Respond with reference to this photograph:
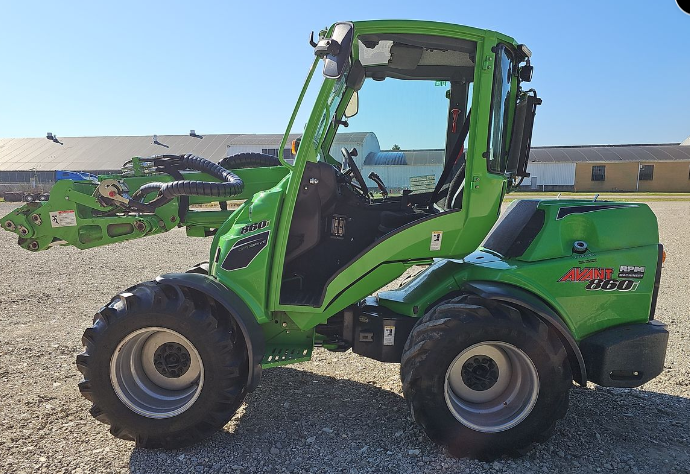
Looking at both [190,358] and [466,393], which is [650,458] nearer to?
[466,393]

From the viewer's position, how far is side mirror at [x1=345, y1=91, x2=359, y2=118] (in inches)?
147

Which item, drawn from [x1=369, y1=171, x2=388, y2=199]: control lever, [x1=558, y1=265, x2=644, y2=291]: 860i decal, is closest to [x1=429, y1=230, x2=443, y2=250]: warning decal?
[x1=369, y1=171, x2=388, y2=199]: control lever

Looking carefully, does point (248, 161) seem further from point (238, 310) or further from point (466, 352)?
point (466, 352)

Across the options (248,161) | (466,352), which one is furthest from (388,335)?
(248,161)

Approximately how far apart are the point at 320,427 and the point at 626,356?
7.25ft

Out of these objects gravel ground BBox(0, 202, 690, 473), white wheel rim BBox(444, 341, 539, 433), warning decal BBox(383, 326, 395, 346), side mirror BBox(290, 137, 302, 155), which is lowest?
gravel ground BBox(0, 202, 690, 473)

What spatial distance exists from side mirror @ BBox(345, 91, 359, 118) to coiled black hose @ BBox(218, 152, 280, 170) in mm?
1230

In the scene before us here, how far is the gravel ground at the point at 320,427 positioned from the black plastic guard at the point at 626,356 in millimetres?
474

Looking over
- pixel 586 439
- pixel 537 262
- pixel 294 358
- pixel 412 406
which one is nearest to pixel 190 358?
pixel 294 358

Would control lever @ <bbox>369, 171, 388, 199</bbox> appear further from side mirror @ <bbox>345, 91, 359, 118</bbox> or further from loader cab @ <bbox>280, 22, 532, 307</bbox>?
side mirror @ <bbox>345, 91, 359, 118</bbox>

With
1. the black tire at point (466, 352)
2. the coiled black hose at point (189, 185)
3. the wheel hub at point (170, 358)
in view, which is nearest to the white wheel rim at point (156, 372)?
the wheel hub at point (170, 358)

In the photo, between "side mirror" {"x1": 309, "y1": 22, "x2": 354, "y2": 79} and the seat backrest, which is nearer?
"side mirror" {"x1": 309, "y1": 22, "x2": 354, "y2": 79}

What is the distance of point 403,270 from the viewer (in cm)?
354

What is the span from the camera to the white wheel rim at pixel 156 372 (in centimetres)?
329
